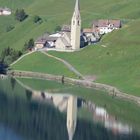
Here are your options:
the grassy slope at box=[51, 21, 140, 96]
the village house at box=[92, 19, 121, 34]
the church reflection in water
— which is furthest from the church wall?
the church reflection in water

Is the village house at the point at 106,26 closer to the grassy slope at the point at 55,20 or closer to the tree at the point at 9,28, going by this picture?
the grassy slope at the point at 55,20

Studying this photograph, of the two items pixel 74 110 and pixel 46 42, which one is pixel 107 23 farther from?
pixel 74 110

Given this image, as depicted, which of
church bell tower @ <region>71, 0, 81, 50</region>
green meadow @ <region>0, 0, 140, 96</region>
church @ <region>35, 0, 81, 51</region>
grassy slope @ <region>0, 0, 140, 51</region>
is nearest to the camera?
green meadow @ <region>0, 0, 140, 96</region>

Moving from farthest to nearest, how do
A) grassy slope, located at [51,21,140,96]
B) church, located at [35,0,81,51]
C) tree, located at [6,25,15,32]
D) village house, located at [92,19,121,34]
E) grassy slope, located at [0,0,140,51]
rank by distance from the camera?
tree, located at [6,25,15,32] < grassy slope, located at [0,0,140,51] < village house, located at [92,19,121,34] < church, located at [35,0,81,51] < grassy slope, located at [51,21,140,96]

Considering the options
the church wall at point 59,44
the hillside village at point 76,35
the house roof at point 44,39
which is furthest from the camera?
the house roof at point 44,39

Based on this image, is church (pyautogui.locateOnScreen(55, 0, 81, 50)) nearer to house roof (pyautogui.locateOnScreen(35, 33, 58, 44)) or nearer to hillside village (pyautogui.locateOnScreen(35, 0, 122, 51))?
hillside village (pyautogui.locateOnScreen(35, 0, 122, 51))

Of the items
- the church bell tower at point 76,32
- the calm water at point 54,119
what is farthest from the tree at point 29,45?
the calm water at point 54,119

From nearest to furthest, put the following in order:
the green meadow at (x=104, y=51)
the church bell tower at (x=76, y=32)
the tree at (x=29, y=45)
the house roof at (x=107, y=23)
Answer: the green meadow at (x=104, y=51) → the church bell tower at (x=76, y=32) → the tree at (x=29, y=45) → the house roof at (x=107, y=23)
